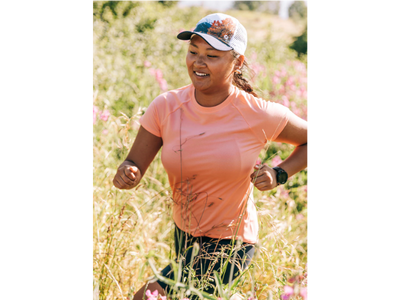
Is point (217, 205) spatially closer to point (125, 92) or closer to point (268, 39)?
point (125, 92)

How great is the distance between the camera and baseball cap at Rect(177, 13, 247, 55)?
5.34 feet

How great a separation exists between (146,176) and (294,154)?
128 cm

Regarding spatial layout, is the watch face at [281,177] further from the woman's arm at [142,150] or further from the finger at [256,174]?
the woman's arm at [142,150]

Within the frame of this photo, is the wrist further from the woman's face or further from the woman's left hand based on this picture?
the woman's face

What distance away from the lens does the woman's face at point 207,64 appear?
1.64 metres

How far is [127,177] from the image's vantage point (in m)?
1.65

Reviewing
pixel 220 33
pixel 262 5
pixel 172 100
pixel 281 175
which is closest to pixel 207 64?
pixel 220 33

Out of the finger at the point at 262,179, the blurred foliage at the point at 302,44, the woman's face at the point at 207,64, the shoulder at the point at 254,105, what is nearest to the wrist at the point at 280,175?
the finger at the point at 262,179

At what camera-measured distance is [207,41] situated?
1.60 m

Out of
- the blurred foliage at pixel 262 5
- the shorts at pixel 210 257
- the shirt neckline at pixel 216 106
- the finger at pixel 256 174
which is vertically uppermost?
the blurred foliage at pixel 262 5

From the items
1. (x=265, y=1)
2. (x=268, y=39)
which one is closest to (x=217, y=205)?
(x=268, y=39)

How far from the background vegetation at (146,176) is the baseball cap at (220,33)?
48 cm
